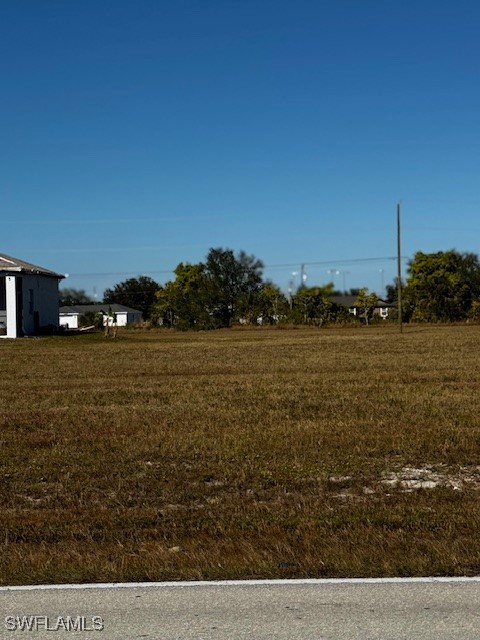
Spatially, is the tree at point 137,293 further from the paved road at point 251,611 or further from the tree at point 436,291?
the paved road at point 251,611

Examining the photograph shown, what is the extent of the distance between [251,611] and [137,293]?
147 m

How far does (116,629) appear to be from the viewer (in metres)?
5.29

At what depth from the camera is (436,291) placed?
305 ft

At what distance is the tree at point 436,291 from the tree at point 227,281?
54.1 ft

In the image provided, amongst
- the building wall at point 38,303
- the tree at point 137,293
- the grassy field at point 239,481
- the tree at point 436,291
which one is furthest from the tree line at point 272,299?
the grassy field at point 239,481

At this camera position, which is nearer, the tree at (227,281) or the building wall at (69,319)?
the tree at (227,281)

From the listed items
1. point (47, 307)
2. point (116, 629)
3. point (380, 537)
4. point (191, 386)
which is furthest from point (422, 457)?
point (47, 307)

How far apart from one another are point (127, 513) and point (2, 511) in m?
1.32

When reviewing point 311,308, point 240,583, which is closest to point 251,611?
point 240,583

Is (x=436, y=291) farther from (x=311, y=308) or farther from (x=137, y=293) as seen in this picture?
(x=137, y=293)

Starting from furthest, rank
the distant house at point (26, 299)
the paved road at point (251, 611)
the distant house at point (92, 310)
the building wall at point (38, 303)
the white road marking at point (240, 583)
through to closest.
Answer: the distant house at point (92, 310) < the building wall at point (38, 303) < the distant house at point (26, 299) < the white road marking at point (240, 583) < the paved road at point (251, 611)

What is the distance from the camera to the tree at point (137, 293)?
151000 millimetres

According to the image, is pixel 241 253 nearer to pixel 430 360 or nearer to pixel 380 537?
pixel 430 360

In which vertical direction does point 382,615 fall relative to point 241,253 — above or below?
below
